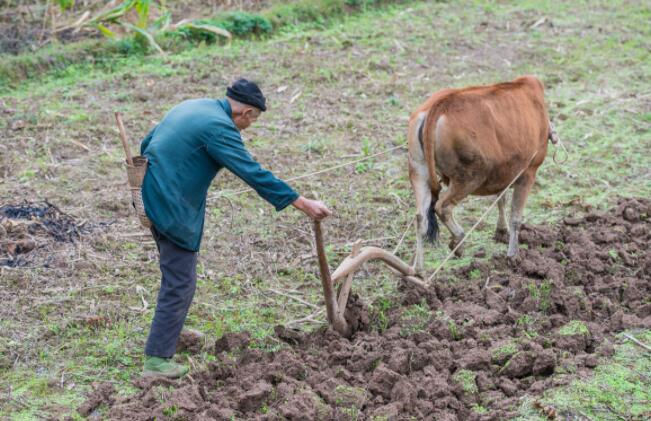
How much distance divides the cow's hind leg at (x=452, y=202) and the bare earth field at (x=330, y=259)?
315 millimetres

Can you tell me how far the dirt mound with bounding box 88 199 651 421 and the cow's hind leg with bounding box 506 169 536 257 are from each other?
1.13ft

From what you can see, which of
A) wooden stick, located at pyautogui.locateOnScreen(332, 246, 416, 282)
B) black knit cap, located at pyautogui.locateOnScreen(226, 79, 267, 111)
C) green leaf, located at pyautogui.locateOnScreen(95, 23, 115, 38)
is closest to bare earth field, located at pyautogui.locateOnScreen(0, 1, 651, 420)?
wooden stick, located at pyautogui.locateOnScreen(332, 246, 416, 282)

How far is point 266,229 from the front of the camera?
820cm

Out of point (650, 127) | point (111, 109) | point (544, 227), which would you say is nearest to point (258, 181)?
point (544, 227)

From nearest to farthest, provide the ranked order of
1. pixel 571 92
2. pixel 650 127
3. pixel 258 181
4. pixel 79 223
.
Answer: pixel 258 181 → pixel 79 223 → pixel 650 127 → pixel 571 92

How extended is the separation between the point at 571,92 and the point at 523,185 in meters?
4.52

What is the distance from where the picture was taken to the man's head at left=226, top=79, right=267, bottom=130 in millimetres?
5633

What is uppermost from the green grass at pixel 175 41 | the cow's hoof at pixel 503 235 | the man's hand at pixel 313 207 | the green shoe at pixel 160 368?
the man's hand at pixel 313 207

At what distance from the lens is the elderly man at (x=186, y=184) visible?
544 cm

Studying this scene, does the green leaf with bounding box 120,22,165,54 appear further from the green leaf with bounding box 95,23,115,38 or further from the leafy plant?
the green leaf with bounding box 95,23,115,38

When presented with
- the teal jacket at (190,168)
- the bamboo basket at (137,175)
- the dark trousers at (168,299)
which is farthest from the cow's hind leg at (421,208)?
the bamboo basket at (137,175)

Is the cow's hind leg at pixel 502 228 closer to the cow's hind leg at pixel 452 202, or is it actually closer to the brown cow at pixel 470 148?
the brown cow at pixel 470 148

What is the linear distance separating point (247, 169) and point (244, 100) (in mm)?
520

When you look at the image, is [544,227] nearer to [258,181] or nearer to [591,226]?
[591,226]
